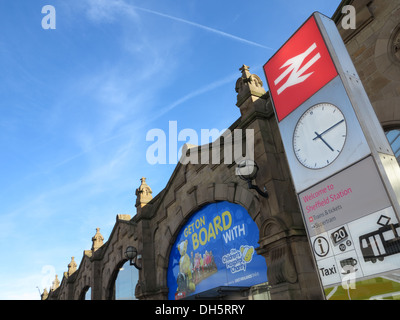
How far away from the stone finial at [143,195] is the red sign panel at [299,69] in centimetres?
1118

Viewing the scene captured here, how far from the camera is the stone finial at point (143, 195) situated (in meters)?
16.7

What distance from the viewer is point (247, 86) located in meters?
10.6

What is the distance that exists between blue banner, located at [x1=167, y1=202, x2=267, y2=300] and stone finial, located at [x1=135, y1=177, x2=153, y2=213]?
3.47 m

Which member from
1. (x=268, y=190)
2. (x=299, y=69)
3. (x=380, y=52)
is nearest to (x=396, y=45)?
(x=380, y=52)

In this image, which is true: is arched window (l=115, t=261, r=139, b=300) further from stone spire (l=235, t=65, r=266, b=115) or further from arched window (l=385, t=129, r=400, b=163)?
arched window (l=385, t=129, r=400, b=163)

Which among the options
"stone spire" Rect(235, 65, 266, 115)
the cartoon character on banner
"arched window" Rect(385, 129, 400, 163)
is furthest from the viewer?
the cartoon character on banner

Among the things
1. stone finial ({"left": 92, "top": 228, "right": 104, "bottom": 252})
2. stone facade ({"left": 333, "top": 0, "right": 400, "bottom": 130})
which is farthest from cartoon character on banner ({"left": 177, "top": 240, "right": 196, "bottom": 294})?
stone finial ({"left": 92, "top": 228, "right": 104, "bottom": 252})

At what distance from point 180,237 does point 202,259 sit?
1934mm

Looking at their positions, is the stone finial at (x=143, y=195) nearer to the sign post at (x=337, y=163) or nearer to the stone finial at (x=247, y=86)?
the stone finial at (x=247, y=86)

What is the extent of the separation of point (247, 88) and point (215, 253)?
5.77m

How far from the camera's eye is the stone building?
7293 millimetres

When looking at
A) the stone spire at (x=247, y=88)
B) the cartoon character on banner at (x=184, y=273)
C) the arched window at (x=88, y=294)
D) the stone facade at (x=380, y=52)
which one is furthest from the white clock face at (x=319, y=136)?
→ the arched window at (x=88, y=294)

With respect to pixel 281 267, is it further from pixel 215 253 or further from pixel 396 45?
pixel 396 45

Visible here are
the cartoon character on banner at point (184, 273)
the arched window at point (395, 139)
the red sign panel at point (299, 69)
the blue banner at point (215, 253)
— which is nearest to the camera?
the red sign panel at point (299, 69)
